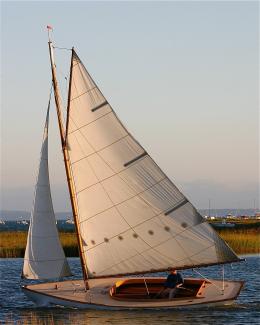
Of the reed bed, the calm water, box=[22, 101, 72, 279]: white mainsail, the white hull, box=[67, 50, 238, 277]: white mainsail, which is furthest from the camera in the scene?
the reed bed

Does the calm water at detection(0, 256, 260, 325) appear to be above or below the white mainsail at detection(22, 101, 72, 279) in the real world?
below

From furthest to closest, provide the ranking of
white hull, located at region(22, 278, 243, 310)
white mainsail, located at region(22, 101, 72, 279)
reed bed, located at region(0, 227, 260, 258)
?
1. reed bed, located at region(0, 227, 260, 258)
2. white mainsail, located at region(22, 101, 72, 279)
3. white hull, located at region(22, 278, 243, 310)

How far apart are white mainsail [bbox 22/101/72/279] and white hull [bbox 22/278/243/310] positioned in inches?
44.0

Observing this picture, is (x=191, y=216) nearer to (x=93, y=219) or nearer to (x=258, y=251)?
(x=93, y=219)

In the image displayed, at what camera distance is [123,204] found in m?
33.3

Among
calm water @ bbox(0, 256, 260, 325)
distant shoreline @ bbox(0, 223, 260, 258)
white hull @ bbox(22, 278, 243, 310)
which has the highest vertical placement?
distant shoreline @ bbox(0, 223, 260, 258)

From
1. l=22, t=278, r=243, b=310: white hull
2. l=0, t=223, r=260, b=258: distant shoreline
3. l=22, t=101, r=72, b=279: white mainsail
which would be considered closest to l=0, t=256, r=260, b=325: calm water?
l=22, t=278, r=243, b=310: white hull

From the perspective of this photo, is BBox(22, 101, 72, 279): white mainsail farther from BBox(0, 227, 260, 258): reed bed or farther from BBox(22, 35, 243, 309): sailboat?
BBox(0, 227, 260, 258): reed bed

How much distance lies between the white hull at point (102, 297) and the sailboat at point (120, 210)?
0.04 m

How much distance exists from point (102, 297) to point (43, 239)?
3.39 metres

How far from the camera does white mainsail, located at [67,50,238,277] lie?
33.1m

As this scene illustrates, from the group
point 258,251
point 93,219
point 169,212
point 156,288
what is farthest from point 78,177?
point 258,251

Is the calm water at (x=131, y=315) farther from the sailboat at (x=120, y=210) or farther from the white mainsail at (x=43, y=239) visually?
the white mainsail at (x=43, y=239)

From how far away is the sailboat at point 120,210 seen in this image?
33.0 metres
